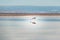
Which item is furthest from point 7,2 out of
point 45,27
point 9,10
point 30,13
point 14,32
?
point 45,27

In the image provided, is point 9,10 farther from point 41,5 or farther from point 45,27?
point 45,27

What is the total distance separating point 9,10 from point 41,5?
0.36m

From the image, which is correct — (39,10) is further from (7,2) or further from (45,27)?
(7,2)

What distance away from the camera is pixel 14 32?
127cm

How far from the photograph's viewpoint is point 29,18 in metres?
1.17

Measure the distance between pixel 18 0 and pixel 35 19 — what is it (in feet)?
0.96

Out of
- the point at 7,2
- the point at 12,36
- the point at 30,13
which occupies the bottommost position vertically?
the point at 12,36

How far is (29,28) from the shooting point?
4.11 feet

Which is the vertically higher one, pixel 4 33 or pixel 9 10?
pixel 9 10

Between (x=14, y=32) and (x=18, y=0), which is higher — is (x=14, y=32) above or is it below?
below

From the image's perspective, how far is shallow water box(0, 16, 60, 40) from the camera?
121cm

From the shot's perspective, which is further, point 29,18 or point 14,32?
point 14,32

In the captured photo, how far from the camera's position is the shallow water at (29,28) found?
1208mm

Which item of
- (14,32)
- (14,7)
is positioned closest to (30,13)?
(14,7)
